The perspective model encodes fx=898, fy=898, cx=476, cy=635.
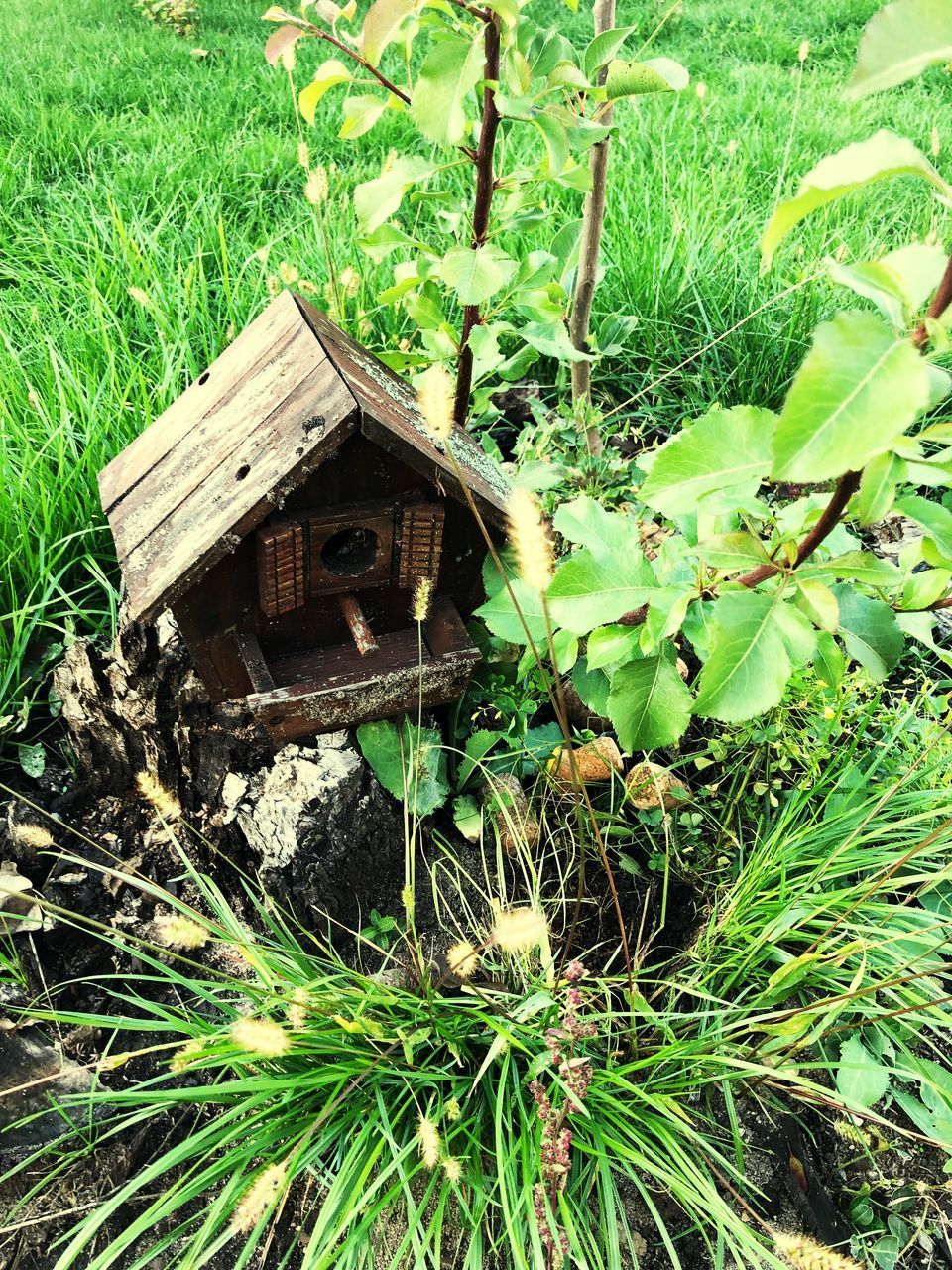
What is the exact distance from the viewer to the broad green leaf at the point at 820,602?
1198mm

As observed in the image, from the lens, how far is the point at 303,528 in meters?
1.53

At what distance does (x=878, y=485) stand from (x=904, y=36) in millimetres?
418

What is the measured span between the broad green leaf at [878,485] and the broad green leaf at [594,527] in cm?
48

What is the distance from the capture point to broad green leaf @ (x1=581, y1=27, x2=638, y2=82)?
5.27 feet

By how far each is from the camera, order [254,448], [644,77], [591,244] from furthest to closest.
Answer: [591,244]
[644,77]
[254,448]

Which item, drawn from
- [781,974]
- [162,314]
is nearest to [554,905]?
[781,974]

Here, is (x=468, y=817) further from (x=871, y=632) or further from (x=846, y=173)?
(x=846, y=173)

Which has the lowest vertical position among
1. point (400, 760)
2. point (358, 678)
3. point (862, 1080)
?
point (862, 1080)

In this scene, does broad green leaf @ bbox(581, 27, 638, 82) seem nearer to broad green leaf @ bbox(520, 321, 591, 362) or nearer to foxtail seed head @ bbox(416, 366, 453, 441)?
broad green leaf @ bbox(520, 321, 591, 362)

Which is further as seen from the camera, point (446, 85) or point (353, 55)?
point (353, 55)

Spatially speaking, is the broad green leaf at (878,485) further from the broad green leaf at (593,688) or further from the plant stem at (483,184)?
the plant stem at (483,184)

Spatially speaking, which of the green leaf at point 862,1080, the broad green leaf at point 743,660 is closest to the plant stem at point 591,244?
the broad green leaf at point 743,660

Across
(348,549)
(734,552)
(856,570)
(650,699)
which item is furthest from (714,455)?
(348,549)

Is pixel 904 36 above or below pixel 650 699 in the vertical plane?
above
